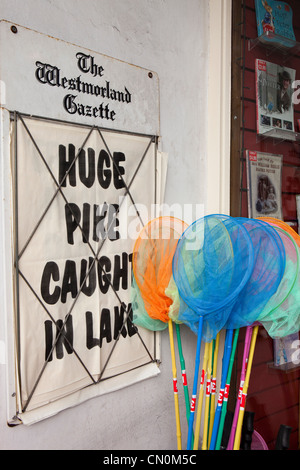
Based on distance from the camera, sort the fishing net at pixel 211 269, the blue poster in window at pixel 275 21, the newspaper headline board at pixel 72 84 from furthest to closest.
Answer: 1. the blue poster in window at pixel 275 21
2. the fishing net at pixel 211 269
3. the newspaper headline board at pixel 72 84

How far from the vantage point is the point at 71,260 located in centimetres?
127

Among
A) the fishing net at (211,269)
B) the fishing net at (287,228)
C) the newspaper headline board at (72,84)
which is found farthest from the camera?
the fishing net at (287,228)

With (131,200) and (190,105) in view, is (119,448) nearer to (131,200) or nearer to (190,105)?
(131,200)

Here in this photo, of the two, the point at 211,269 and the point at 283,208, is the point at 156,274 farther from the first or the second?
the point at 283,208

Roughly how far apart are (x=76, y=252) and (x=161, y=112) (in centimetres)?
64

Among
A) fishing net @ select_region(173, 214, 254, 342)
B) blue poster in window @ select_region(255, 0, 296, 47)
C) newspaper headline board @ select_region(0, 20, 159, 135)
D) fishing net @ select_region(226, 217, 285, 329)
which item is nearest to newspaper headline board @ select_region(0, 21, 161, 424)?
newspaper headline board @ select_region(0, 20, 159, 135)

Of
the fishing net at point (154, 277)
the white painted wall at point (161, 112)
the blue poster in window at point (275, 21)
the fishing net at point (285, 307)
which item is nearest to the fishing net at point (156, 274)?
the fishing net at point (154, 277)

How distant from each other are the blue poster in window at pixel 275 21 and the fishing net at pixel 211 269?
88 cm

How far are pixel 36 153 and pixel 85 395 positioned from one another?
31.3 inches

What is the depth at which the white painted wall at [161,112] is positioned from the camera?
4.01 ft

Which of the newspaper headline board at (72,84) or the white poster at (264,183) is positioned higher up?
the newspaper headline board at (72,84)

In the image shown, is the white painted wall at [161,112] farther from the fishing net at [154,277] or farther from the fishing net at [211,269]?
the fishing net at [211,269]

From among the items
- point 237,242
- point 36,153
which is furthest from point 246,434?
point 36,153

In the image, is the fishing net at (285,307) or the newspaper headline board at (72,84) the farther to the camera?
the fishing net at (285,307)
